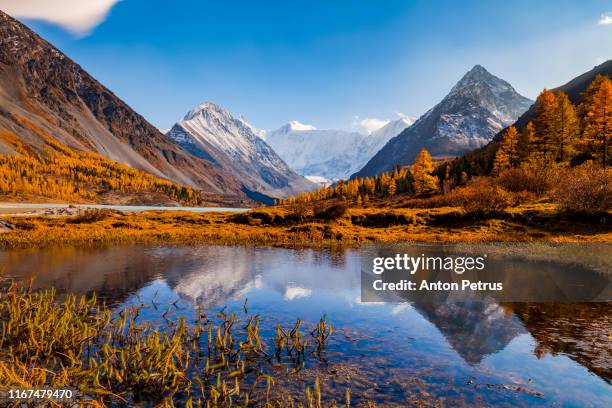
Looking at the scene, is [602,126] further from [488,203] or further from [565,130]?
[488,203]

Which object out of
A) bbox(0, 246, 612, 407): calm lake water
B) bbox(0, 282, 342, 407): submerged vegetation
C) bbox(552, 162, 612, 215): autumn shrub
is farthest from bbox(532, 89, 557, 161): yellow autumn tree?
bbox(0, 282, 342, 407): submerged vegetation

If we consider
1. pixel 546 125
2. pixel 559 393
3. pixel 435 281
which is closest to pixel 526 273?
pixel 435 281

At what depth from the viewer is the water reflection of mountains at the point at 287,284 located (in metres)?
15.2

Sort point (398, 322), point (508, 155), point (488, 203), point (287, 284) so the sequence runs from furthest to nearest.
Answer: point (508, 155)
point (488, 203)
point (287, 284)
point (398, 322)

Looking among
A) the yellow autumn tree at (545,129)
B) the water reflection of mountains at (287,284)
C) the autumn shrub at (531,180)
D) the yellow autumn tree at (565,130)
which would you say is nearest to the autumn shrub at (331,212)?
the water reflection of mountains at (287,284)

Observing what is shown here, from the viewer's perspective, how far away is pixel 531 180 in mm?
68375

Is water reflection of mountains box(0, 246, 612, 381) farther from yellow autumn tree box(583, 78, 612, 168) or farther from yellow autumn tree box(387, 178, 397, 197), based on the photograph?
yellow autumn tree box(387, 178, 397, 197)

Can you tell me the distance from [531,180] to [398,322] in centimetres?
6249

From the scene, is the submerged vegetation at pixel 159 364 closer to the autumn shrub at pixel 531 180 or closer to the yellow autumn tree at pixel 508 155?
the autumn shrub at pixel 531 180

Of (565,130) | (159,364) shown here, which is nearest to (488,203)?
(565,130)

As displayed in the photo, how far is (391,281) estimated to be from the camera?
27.7 m

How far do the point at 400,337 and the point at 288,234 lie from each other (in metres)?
37.0

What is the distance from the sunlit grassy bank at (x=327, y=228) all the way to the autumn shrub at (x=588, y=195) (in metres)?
1.23

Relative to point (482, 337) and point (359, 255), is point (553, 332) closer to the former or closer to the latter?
point (482, 337)
